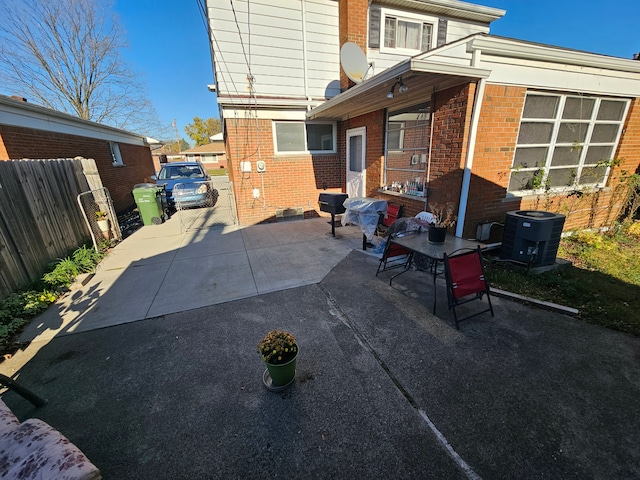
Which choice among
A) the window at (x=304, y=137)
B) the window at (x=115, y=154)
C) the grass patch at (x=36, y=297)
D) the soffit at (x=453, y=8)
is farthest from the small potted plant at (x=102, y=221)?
the soffit at (x=453, y=8)

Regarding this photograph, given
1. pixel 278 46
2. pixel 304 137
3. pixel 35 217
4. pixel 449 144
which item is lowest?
pixel 35 217

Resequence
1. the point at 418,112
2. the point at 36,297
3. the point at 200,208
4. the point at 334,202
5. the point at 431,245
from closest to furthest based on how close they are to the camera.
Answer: the point at 431,245 → the point at 36,297 → the point at 418,112 → the point at 334,202 → the point at 200,208

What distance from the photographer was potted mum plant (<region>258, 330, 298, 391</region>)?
2238 mm

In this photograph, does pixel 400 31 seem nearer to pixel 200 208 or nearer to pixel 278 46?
pixel 278 46

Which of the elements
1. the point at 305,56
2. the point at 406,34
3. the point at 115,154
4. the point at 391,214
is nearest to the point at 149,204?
the point at 115,154

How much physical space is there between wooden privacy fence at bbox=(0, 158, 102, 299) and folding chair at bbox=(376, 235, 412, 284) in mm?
5696

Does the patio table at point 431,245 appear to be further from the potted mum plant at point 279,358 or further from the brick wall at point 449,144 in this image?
the potted mum plant at point 279,358

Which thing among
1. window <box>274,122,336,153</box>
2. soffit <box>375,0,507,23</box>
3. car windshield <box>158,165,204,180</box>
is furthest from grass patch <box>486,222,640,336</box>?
car windshield <box>158,165,204,180</box>

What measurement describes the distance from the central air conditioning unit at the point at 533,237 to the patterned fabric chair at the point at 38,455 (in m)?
5.54

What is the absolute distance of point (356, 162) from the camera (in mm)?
7859

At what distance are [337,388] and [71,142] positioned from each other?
10691 millimetres

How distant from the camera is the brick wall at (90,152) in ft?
18.9

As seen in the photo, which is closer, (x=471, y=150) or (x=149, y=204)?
(x=471, y=150)

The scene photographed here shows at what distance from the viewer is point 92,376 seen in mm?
2584
